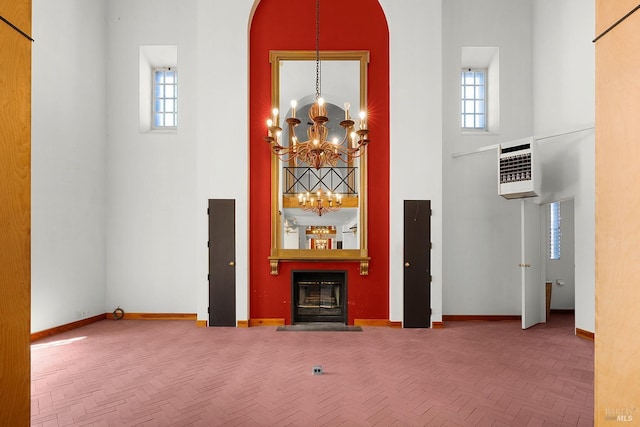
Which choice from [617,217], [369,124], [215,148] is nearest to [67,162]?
[215,148]

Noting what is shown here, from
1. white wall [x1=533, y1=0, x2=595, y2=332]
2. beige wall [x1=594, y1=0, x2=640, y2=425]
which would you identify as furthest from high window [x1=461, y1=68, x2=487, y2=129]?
beige wall [x1=594, y1=0, x2=640, y2=425]

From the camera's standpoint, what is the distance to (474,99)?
6.93 metres

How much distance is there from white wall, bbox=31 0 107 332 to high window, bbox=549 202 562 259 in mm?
9628

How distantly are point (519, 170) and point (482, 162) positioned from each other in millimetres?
993

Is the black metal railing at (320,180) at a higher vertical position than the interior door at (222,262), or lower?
higher

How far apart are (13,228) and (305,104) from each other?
188 inches

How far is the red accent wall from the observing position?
5.91 metres

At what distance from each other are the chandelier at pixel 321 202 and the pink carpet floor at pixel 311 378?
2098mm

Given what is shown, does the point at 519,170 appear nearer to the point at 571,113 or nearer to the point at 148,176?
the point at 571,113

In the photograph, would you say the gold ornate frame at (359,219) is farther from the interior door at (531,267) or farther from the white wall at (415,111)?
the interior door at (531,267)

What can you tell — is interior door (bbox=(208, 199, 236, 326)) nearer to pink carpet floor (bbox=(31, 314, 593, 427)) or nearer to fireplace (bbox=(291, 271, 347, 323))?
pink carpet floor (bbox=(31, 314, 593, 427))

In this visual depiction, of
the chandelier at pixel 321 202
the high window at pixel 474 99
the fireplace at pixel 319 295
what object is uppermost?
the high window at pixel 474 99

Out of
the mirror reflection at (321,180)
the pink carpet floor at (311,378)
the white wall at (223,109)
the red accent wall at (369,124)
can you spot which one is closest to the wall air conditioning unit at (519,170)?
the red accent wall at (369,124)

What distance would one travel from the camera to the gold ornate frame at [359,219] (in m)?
5.86
